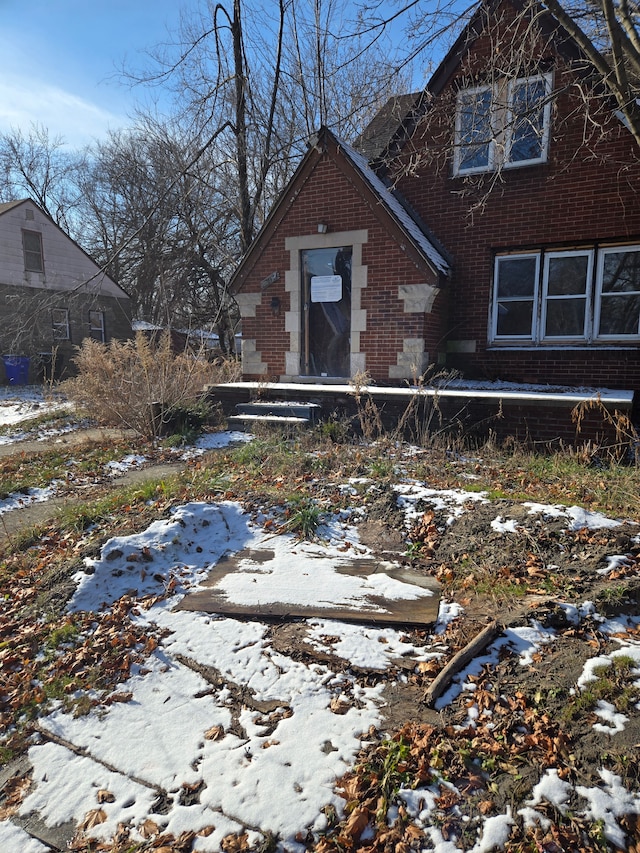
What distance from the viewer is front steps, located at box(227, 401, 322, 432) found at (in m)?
9.22

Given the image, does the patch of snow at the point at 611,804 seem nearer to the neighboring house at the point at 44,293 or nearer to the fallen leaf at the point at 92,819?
the fallen leaf at the point at 92,819

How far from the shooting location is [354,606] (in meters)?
3.73

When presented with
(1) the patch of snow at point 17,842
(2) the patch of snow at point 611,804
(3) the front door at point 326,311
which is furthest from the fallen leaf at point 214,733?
(3) the front door at point 326,311

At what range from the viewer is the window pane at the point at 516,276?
10.4 meters

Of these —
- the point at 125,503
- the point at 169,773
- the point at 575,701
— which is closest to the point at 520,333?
the point at 125,503

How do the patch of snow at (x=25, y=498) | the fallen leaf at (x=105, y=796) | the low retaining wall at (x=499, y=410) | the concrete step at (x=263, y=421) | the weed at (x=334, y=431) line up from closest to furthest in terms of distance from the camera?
the fallen leaf at (x=105, y=796), the patch of snow at (x=25, y=498), the low retaining wall at (x=499, y=410), the weed at (x=334, y=431), the concrete step at (x=263, y=421)

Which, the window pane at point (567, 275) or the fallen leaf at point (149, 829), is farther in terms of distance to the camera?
the window pane at point (567, 275)

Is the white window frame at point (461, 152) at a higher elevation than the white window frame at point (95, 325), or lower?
higher

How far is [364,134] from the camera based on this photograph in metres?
13.3

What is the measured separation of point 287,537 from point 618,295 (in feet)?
26.9

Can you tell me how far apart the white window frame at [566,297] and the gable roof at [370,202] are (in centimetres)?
189

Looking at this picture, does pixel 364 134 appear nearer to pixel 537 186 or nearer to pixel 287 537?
pixel 537 186

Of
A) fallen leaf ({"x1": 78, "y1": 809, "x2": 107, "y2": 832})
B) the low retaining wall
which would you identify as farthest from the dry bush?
fallen leaf ({"x1": 78, "y1": 809, "x2": 107, "y2": 832})

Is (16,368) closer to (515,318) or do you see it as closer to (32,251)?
(32,251)
